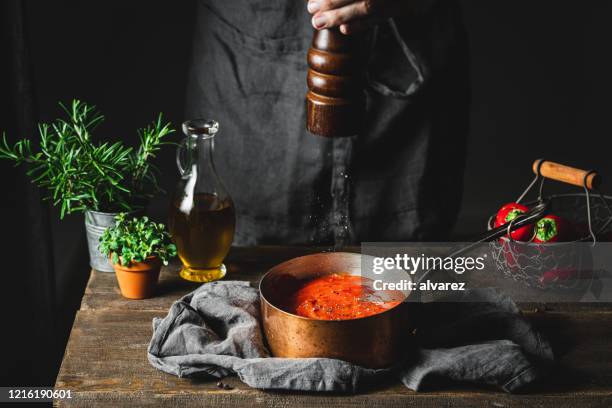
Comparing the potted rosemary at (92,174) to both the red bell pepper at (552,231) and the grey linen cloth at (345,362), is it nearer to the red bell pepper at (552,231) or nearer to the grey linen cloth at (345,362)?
the grey linen cloth at (345,362)

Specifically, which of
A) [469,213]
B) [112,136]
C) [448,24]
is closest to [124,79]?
[112,136]

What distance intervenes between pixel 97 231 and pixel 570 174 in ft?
2.90

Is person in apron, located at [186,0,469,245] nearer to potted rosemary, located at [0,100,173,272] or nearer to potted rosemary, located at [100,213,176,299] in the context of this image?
potted rosemary, located at [0,100,173,272]

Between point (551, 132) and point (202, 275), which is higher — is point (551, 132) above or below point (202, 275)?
below

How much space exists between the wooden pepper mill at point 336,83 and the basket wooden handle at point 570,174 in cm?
43

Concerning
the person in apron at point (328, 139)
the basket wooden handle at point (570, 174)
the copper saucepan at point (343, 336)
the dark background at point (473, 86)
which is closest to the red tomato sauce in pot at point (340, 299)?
the copper saucepan at point (343, 336)

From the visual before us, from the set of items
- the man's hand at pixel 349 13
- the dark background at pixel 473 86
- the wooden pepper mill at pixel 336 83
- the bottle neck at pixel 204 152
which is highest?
the man's hand at pixel 349 13

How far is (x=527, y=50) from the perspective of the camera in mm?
3102

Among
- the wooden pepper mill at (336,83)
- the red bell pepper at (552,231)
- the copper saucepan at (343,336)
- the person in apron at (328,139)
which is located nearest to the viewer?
the copper saucepan at (343,336)

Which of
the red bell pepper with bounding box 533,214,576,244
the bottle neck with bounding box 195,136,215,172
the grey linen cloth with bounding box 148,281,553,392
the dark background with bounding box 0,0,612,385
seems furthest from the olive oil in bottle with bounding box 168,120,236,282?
the red bell pepper with bounding box 533,214,576,244

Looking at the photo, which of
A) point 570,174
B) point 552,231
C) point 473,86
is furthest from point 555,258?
point 473,86

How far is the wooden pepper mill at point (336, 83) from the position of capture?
4.02 feet

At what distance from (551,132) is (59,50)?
79.7 inches

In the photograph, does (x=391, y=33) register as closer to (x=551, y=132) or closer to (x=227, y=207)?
(x=227, y=207)
